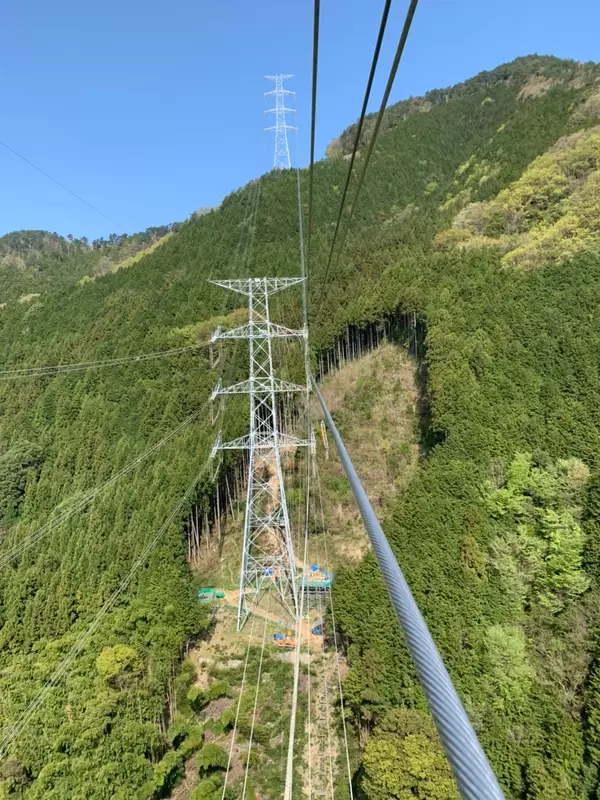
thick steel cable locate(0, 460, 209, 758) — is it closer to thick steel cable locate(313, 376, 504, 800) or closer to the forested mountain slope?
thick steel cable locate(313, 376, 504, 800)

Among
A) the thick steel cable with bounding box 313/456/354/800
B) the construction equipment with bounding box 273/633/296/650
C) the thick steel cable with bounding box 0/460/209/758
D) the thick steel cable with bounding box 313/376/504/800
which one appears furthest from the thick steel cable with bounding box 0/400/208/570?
the thick steel cable with bounding box 313/376/504/800

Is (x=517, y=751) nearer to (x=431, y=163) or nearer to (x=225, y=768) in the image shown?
(x=225, y=768)

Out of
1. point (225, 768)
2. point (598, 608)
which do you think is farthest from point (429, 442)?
point (225, 768)

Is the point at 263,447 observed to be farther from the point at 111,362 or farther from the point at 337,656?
the point at 111,362

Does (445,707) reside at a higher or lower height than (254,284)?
lower

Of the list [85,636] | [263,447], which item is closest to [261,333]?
[263,447]

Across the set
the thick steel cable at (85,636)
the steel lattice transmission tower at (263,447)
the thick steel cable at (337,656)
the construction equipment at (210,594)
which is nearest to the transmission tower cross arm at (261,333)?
the steel lattice transmission tower at (263,447)

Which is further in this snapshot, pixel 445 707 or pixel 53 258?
pixel 53 258
